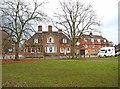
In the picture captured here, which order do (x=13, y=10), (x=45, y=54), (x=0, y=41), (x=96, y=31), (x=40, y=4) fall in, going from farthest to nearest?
1. (x=45, y=54)
2. (x=96, y=31)
3. (x=40, y=4)
4. (x=13, y=10)
5. (x=0, y=41)

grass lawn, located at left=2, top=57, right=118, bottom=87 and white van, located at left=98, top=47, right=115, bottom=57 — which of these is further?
white van, located at left=98, top=47, right=115, bottom=57

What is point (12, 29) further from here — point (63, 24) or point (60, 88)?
point (60, 88)

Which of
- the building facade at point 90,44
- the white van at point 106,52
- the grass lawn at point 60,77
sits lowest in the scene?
the grass lawn at point 60,77

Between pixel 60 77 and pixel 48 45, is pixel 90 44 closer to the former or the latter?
pixel 48 45

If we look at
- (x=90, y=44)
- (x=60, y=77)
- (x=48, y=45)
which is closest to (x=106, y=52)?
(x=48, y=45)

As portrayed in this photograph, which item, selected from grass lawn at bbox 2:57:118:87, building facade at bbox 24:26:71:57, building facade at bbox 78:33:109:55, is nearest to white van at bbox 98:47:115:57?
building facade at bbox 24:26:71:57

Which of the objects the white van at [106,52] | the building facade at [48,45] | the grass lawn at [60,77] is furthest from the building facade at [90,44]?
the grass lawn at [60,77]

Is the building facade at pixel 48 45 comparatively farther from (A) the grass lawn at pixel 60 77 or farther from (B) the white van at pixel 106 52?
(A) the grass lawn at pixel 60 77

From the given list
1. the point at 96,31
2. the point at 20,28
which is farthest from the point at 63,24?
the point at 20,28

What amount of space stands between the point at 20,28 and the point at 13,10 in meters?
3.45

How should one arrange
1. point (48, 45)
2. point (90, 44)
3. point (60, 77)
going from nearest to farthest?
1. point (60, 77)
2. point (48, 45)
3. point (90, 44)

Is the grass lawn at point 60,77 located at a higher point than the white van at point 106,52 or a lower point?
lower

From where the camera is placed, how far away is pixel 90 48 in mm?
95750

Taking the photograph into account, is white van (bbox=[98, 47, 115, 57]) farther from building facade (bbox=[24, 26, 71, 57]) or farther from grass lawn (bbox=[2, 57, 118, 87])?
grass lawn (bbox=[2, 57, 118, 87])
